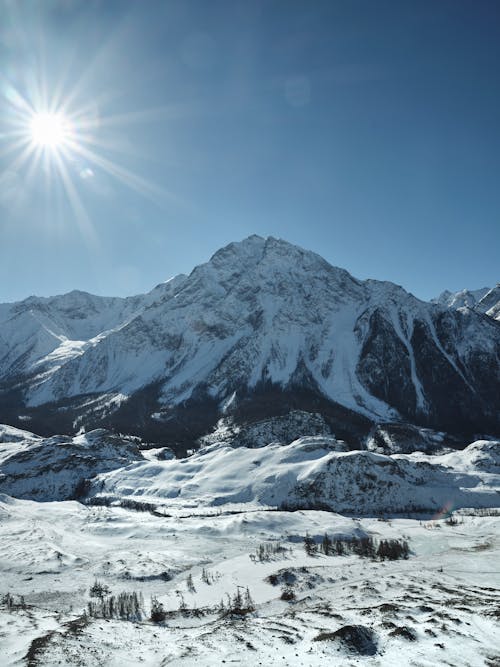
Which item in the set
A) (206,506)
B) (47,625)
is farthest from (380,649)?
(206,506)

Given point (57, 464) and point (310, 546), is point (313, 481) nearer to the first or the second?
point (310, 546)

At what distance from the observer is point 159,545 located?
7275 cm

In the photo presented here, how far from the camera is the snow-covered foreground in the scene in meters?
24.4

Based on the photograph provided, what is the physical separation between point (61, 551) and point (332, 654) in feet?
182

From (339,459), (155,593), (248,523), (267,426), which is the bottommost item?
(155,593)

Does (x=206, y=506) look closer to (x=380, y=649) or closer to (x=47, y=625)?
(x=47, y=625)

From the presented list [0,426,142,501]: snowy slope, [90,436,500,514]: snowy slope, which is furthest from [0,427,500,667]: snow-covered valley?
[0,426,142,501]: snowy slope

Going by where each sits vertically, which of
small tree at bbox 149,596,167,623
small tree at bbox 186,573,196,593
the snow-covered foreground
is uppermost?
the snow-covered foreground

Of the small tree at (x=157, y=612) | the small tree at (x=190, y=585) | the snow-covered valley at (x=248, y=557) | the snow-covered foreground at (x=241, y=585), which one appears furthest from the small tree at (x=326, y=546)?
the small tree at (x=157, y=612)

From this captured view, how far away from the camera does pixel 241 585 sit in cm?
5156

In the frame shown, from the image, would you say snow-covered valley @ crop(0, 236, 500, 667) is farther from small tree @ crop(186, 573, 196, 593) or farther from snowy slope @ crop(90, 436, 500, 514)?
snowy slope @ crop(90, 436, 500, 514)

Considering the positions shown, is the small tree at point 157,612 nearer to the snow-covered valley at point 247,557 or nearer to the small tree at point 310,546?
the snow-covered valley at point 247,557

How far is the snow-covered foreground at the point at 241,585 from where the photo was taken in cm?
2438

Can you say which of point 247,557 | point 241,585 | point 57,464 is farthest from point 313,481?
point 57,464
